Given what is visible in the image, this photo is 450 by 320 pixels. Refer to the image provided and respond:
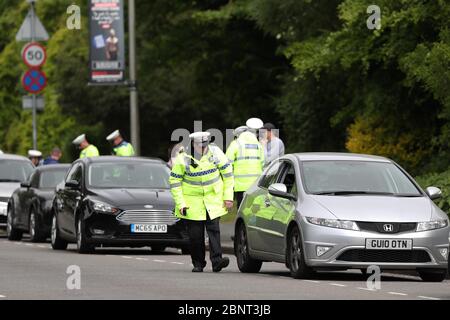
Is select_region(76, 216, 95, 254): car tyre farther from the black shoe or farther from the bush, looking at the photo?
the bush

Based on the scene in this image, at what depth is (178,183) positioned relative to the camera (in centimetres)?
2073

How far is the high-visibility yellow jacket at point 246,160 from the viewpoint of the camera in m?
26.1

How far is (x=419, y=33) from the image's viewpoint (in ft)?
102

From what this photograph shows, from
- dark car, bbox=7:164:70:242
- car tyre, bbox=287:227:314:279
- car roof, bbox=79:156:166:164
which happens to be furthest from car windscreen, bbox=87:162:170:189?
car tyre, bbox=287:227:314:279

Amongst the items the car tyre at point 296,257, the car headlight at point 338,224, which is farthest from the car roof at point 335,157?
the car headlight at point 338,224

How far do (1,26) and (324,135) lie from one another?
1636 inches

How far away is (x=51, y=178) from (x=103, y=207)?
633 cm

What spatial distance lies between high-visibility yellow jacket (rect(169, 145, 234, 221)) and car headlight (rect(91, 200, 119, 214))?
16.0ft

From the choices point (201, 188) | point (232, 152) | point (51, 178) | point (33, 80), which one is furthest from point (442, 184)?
point (33, 80)

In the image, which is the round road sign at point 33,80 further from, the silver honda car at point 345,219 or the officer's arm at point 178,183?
the silver honda car at point 345,219

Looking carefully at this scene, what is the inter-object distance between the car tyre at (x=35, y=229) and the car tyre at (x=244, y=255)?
382 inches
